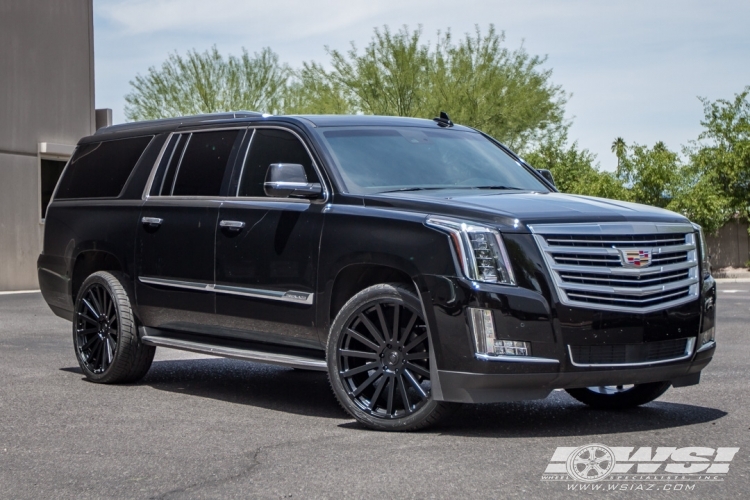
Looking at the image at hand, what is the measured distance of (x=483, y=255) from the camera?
243 inches

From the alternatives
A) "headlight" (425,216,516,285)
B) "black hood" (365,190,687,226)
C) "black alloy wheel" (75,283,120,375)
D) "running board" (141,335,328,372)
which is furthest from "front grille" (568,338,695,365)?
"black alloy wheel" (75,283,120,375)

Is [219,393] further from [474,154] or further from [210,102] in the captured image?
[210,102]

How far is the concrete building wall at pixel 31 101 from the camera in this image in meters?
24.2

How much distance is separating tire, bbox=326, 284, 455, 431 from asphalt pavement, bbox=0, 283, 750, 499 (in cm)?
15

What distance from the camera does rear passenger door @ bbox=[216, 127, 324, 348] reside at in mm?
7184

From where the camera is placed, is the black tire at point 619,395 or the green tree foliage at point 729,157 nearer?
the black tire at point 619,395

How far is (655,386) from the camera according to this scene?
7219 millimetres

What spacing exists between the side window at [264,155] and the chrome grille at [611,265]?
213cm

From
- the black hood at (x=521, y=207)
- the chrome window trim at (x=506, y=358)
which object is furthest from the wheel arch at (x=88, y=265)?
the chrome window trim at (x=506, y=358)

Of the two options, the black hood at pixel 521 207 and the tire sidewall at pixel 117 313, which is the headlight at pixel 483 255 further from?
the tire sidewall at pixel 117 313

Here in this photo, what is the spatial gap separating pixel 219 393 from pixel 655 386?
3160mm

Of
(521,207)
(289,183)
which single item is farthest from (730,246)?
(521,207)

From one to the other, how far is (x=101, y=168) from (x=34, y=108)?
54.2 ft

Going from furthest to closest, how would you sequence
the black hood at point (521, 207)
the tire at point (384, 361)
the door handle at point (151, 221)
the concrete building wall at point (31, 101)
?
the concrete building wall at point (31, 101), the door handle at point (151, 221), the tire at point (384, 361), the black hood at point (521, 207)
